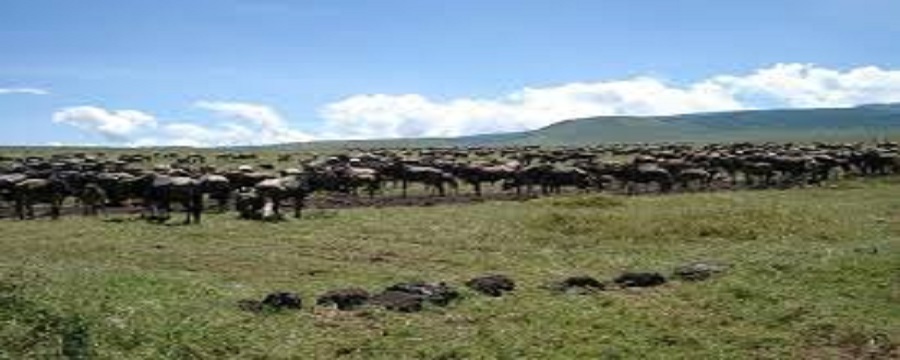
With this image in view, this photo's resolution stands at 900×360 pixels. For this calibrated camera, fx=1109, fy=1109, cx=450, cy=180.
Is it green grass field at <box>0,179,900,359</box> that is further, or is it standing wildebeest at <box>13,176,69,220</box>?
standing wildebeest at <box>13,176,69,220</box>

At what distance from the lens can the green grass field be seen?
16734mm

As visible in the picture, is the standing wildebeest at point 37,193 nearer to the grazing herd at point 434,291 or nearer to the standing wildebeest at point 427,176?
the standing wildebeest at point 427,176

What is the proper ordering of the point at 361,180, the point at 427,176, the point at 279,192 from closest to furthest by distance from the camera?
the point at 279,192, the point at 361,180, the point at 427,176

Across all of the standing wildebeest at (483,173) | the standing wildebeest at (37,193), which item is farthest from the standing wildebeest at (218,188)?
the standing wildebeest at (483,173)

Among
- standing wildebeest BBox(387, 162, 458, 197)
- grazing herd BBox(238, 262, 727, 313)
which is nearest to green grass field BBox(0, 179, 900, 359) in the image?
grazing herd BBox(238, 262, 727, 313)

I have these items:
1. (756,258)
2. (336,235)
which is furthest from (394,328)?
(336,235)

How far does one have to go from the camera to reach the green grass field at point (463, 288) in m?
16.7

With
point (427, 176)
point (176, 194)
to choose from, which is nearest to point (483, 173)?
point (427, 176)

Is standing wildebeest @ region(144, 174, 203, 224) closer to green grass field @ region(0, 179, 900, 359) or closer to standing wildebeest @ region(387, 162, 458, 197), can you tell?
green grass field @ region(0, 179, 900, 359)

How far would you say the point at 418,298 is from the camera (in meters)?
19.5

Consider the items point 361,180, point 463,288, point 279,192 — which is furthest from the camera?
point 361,180

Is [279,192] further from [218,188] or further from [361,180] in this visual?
[361,180]

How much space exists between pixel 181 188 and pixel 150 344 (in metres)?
23.2

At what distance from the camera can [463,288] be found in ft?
68.7
